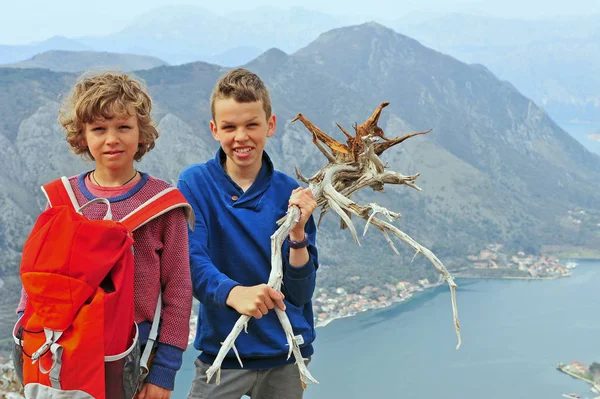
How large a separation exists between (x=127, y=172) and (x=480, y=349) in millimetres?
25848

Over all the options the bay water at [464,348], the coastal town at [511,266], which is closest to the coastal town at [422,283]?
the coastal town at [511,266]

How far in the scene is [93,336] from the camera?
1.00 m

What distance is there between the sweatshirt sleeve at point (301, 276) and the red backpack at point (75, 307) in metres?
0.29

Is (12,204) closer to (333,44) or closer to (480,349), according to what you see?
(480,349)

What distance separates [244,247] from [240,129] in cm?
21

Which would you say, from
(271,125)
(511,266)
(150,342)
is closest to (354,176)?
(271,125)

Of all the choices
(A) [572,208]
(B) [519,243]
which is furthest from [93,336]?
(A) [572,208]

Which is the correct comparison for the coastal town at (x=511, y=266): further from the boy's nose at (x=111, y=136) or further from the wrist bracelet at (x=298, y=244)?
the boy's nose at (x=111, y=136)

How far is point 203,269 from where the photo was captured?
3.89ft

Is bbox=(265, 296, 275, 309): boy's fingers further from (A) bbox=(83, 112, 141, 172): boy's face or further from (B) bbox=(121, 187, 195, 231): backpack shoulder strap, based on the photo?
(A) bbox=(83, 112, 141, 172): boy's face

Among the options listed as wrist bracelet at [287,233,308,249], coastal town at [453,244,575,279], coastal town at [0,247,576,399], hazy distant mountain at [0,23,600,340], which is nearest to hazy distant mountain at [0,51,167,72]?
hazy distant mountain at [0,23,600,340]

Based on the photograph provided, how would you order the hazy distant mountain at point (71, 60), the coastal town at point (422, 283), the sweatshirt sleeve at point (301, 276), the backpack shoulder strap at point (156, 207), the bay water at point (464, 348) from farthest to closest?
the hazy distant mountain at point (71, 60) < the coastal town at point (422, 283) < the bay water at point (464, 348) < the sweatshirt sleeve at point (301, 276) < the backpack shoulder strap at point (156, 207)

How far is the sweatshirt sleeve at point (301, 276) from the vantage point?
1.22 m

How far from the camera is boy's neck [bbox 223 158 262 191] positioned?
130 centimetres
